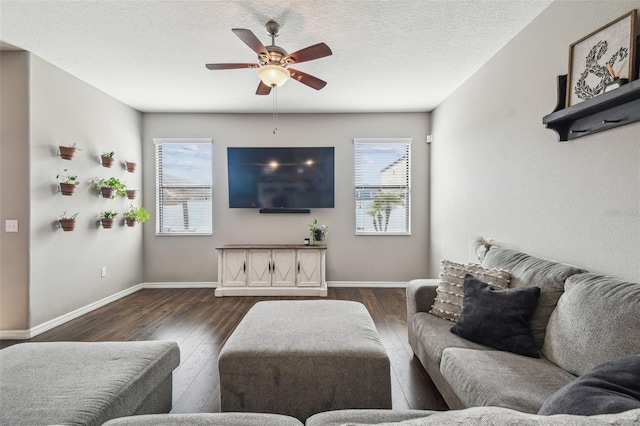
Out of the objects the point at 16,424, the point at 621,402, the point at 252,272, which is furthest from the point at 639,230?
the point at 252,272

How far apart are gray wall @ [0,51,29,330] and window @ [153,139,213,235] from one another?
6.18ft

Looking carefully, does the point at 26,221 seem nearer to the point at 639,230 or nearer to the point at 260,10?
the point at 260,10

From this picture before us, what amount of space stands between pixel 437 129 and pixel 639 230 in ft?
10.4

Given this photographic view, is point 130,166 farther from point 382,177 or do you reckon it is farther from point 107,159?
point 382,177

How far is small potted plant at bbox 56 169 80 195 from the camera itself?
3.21m

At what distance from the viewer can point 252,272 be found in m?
4.33

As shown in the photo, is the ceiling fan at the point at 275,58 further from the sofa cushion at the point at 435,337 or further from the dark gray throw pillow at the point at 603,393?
the dark gray throw pillow at the point at 603,393

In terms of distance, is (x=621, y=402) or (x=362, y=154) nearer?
(x=621, y=402)

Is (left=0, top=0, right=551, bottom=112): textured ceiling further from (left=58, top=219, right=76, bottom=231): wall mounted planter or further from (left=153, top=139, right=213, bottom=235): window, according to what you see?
(left=58, top=219, right=76, bottom=231): wall mounted planter

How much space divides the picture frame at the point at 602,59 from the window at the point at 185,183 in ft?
14.7

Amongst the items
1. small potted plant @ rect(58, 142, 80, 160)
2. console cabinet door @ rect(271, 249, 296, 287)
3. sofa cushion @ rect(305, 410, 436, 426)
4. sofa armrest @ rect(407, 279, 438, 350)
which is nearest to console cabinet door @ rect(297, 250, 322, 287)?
console cabinet door @ rect(271, 249, 296, 287)

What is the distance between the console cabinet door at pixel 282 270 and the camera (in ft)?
14.3

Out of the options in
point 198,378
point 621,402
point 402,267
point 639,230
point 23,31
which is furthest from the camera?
point 402,267

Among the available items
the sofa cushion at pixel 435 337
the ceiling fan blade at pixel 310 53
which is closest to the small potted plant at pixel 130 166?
the ceiling fan blade at pixel 310 53
